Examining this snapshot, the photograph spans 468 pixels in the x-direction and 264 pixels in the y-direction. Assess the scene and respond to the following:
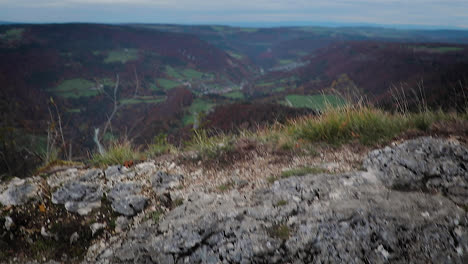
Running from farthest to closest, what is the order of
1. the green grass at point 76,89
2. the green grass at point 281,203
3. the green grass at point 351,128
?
the green grass at point 76,89 < the green grass at point 351,128 < the green grass at point 281,203

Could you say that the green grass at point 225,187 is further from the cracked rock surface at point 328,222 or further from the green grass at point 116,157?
the green grass at point 116,157

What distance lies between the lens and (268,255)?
2357mm

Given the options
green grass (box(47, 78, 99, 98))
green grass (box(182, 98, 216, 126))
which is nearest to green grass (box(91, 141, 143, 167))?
green grass (box(182, 98, 216, 126))

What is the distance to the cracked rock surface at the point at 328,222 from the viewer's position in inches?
88.9

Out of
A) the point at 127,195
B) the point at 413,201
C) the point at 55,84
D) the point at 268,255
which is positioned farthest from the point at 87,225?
the point at 55,84

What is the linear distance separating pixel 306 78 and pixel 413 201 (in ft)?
490

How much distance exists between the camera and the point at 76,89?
104 m

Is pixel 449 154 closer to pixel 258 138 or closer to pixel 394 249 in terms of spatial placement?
pixel 394 249

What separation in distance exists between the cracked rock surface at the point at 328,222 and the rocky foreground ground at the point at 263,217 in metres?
0.01

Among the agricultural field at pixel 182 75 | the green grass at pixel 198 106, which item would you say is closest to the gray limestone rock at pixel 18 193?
the green grass at pixel 198 106

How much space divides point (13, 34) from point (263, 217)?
22775 centimetres

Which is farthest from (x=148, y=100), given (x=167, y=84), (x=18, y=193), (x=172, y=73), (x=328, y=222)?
(x=328, y=222)

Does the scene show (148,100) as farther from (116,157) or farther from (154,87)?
(116,157)

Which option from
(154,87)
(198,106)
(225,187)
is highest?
(225,187)
